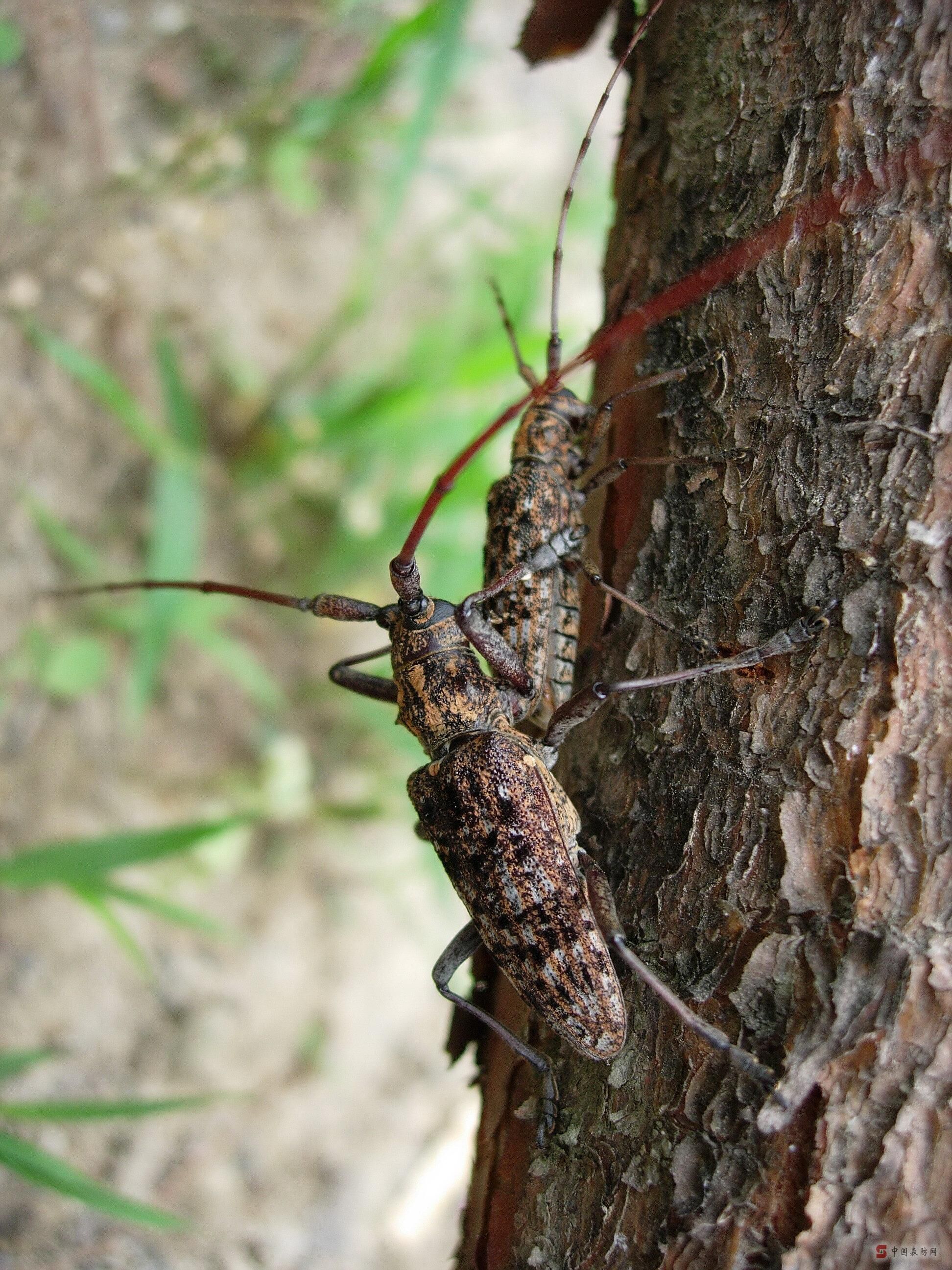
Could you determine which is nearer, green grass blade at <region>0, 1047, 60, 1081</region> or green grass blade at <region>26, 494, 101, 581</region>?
green grass blade at <region>0, 1047, 60, 1081</region>

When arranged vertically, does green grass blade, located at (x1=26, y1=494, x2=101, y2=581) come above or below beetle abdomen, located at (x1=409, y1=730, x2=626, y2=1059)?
above

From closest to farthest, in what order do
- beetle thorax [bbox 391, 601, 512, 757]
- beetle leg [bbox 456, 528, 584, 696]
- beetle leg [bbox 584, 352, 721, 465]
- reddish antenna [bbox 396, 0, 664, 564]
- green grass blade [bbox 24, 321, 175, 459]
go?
1. reddish antenna [bbox 396, 0, 664, 564]
2. beetle leg [bbox 584, 352, 721, 465]
3. beetle leg [bbox 456, 528, 584, 696]
4. beetle thorax [bbox 391, 601, 512, 757]
5. green grass blade [bbox 24, 321, 175, 459]

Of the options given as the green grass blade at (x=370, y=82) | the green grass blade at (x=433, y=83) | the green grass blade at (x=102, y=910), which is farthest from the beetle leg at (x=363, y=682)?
the green grass blade at (x=370, y=82)

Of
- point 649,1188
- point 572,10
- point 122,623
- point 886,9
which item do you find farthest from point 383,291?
point 649,1188

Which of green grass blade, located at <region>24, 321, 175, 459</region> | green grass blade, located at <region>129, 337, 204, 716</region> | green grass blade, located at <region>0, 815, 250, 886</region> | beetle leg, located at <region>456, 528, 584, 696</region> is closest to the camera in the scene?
beetle leg, located at <region>456, 528, 584, 696</region>

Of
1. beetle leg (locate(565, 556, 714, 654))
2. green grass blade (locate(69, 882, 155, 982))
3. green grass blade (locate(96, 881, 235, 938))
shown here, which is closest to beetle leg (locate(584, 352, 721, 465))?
Answer: beetle leg (locate(565, 556, 714, 654))

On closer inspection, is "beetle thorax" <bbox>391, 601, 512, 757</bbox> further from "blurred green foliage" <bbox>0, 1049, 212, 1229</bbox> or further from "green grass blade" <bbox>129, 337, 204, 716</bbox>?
"green grass blade" <bbox>129, 337, 204, 716</bbox>

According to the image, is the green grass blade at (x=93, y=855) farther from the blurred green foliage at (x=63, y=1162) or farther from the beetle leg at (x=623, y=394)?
the beetle leg at (x=623, y=394)

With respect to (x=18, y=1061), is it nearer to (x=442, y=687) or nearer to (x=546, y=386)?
(x=442, y=687)
